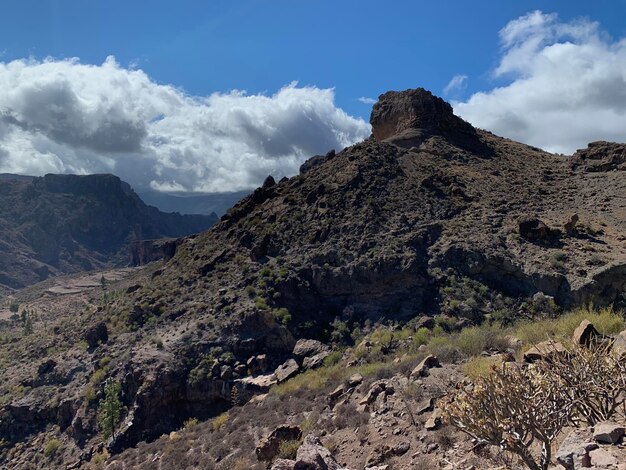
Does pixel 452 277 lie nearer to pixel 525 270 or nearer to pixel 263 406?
pixel 525 270

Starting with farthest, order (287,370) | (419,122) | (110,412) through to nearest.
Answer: (419,122) < (287,370) < (110,412)

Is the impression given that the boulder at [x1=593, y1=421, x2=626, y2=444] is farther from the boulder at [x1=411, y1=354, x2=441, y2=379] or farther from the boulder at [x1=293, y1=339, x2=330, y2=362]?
the boulder at [x1=293, y1=339, x2=330, y2=362]

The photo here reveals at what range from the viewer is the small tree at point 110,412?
23.7 meters

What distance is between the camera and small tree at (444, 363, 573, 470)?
6.38m

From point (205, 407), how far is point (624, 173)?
1419 inches

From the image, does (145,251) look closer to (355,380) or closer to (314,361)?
(314,361)

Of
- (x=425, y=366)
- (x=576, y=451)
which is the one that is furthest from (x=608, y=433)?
(x=425, y=366)

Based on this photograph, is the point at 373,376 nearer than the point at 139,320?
Yes

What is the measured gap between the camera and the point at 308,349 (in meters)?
26.8

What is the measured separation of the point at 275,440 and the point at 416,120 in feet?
140

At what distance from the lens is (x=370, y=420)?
492 inches

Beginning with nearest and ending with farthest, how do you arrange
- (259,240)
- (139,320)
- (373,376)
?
(373,376) < (139,320) < (259,240)

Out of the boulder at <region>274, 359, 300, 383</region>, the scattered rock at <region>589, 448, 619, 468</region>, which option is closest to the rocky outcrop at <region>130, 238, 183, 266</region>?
the boulder at <region>274, 359, 300, 383</region>

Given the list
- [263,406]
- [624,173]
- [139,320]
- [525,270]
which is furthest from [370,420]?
[624,173]
